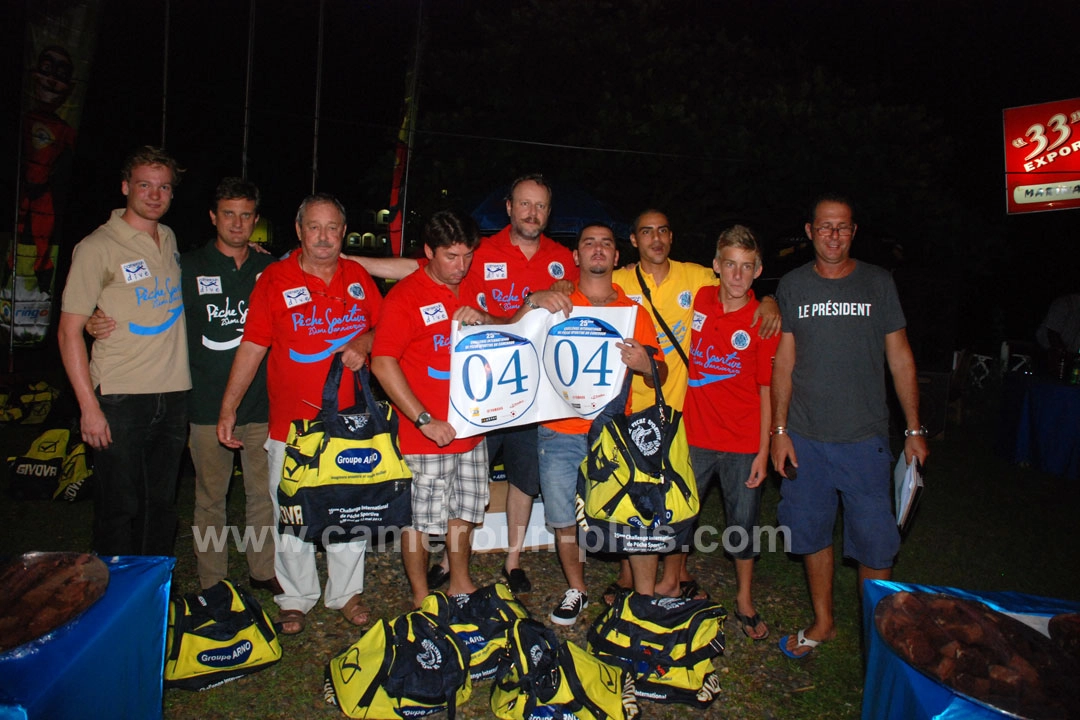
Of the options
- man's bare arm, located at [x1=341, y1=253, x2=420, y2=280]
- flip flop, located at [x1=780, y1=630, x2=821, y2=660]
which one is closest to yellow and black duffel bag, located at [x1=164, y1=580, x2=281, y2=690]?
man's bare arm, located at [x1=341, y1=253, x2=420, y2=280]

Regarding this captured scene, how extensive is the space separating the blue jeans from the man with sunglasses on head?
142 inches

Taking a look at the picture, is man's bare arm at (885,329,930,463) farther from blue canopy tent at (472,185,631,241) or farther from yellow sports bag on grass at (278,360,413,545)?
blue canopy tent at (472,185,631,241)

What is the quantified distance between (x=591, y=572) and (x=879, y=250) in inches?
363

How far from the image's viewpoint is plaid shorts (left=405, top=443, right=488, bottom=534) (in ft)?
12.6

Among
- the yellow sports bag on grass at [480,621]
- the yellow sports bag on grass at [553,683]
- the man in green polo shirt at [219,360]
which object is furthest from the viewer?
the man in green polo shirt at [219,360]

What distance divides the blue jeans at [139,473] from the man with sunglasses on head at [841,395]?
3.60 meters

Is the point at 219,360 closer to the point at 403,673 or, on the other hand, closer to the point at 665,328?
the point at 403,673

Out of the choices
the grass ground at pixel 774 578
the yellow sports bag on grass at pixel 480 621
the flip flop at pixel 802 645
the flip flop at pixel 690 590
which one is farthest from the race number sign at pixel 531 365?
the flip flop at pixel 802 645

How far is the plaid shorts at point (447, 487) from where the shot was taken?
383cm

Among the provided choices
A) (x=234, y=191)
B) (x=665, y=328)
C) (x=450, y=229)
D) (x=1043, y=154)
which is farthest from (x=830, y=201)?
(x=1043, y=154)

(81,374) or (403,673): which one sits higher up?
(81,374)

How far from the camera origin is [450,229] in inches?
143

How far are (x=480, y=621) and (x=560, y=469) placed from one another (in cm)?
99

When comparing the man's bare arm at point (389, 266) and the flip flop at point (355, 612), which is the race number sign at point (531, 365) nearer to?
the man's bare arm at point (389, 266)
